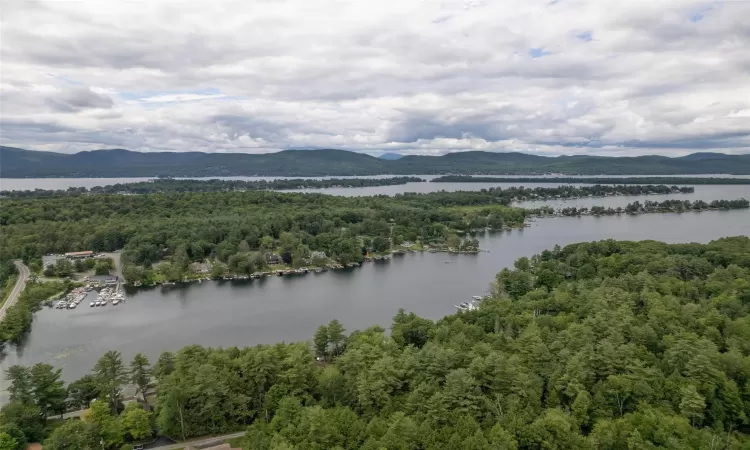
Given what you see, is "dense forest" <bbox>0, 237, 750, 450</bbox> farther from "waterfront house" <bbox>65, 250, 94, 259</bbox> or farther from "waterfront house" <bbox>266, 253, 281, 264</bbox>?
"waterfront house" <bbox>65, 250, 94, 259</bbox>

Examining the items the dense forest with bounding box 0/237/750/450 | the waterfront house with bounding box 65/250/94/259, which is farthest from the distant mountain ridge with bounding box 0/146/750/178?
Answer: the dense forest with bounding box 0/237/750/450

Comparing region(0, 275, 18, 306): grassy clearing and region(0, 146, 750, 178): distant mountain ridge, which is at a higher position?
region(0, 146, 750, 178): distant mountain ridge

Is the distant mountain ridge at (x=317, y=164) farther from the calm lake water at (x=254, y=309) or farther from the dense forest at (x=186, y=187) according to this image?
the calm lake water at (x=254, y=309)

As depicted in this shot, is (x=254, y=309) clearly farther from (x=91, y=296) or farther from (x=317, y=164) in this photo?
(x=317, y=164)

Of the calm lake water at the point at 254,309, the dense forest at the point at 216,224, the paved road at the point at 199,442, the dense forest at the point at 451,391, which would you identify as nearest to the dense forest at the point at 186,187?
the dense forest at the point at 216,224

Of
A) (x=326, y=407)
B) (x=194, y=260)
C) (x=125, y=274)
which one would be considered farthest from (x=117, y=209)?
(x=326, y=407)

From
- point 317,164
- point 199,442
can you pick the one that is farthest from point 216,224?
point 317,164

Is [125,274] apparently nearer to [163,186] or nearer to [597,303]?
[597,303]
